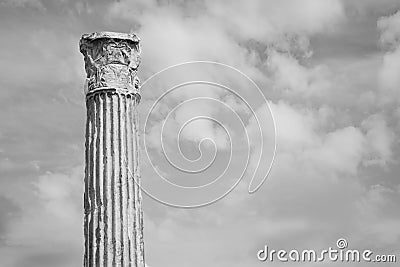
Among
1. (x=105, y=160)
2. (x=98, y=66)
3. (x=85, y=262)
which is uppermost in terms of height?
(x=98, y=66)

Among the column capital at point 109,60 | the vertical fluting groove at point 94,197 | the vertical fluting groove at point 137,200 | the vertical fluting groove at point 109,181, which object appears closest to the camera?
the vertical fluting groove at point 109,181

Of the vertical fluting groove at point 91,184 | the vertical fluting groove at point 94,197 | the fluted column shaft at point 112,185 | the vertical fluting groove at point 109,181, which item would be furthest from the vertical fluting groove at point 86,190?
the vertical fluting groove at point 109,181

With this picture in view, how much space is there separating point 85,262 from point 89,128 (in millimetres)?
3437

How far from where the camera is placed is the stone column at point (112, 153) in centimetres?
1708

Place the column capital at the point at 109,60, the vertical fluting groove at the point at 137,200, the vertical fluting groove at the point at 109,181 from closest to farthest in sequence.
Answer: the vertical fluting groove at the point at 109,181, the vertical fluting groove at the point at 137,200, the column capital at the point at 109,60

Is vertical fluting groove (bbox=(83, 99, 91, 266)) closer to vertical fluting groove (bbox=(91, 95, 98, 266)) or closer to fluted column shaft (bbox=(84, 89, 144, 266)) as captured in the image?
fluted column shaft (bbox=(84, 89, 144, 266))

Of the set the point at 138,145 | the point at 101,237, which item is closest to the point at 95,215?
the point at 101,237

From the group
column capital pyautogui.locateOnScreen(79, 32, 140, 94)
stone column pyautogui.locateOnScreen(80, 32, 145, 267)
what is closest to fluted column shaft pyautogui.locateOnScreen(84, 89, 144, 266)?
stone column pyautogui.locateOnScreen(80, 32, 145, 267)

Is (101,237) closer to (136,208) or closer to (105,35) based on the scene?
(136,208)

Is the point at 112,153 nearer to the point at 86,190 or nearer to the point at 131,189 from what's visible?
the point at 131,189

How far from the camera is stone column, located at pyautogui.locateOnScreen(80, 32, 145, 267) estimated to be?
17078 millimetres

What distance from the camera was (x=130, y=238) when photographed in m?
17.2

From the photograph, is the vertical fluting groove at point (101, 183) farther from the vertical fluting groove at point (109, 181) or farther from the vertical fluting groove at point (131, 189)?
the vertical fluting groove at point (131, 189)

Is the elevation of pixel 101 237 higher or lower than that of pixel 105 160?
lower
